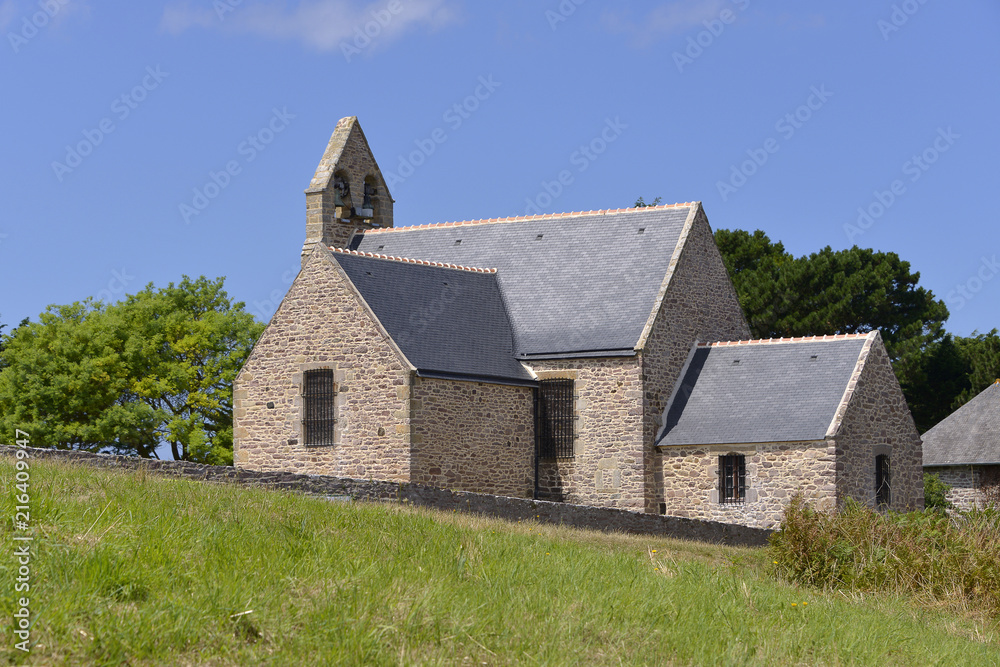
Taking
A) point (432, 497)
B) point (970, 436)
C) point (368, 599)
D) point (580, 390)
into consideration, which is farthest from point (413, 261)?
point (970, 436)

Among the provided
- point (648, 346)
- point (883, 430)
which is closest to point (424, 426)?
point (648, 346)

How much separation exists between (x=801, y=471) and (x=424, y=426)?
790 centimetres

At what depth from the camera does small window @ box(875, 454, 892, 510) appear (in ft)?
88.5

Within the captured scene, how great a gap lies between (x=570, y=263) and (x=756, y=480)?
7.18 m

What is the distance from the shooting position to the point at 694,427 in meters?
27.0

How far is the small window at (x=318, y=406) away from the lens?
26.6 m

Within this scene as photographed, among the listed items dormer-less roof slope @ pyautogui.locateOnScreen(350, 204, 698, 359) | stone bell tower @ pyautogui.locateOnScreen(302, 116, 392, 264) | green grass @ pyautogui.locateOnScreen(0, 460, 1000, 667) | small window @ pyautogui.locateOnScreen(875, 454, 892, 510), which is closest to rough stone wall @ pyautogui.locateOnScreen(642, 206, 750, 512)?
dormer-less roof slope @ pyautogui.locateOnScreen(350, 204, 698, 359)

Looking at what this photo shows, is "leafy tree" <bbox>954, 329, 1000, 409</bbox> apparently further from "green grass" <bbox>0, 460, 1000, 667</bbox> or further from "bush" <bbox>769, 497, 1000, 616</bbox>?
"green grass" <bbox>0, 460, 1000, 667</bbox>

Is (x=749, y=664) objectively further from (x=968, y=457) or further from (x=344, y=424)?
(x=968, y=457)

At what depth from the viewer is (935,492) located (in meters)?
37.1

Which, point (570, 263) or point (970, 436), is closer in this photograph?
point (570, 263)

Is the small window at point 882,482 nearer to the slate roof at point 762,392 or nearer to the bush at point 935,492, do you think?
the slate roof at point 762,392

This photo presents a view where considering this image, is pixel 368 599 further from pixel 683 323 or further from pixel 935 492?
pixel 935 492

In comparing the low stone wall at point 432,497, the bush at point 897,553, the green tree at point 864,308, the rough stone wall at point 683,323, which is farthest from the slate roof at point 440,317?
the green tree at point 864,308
